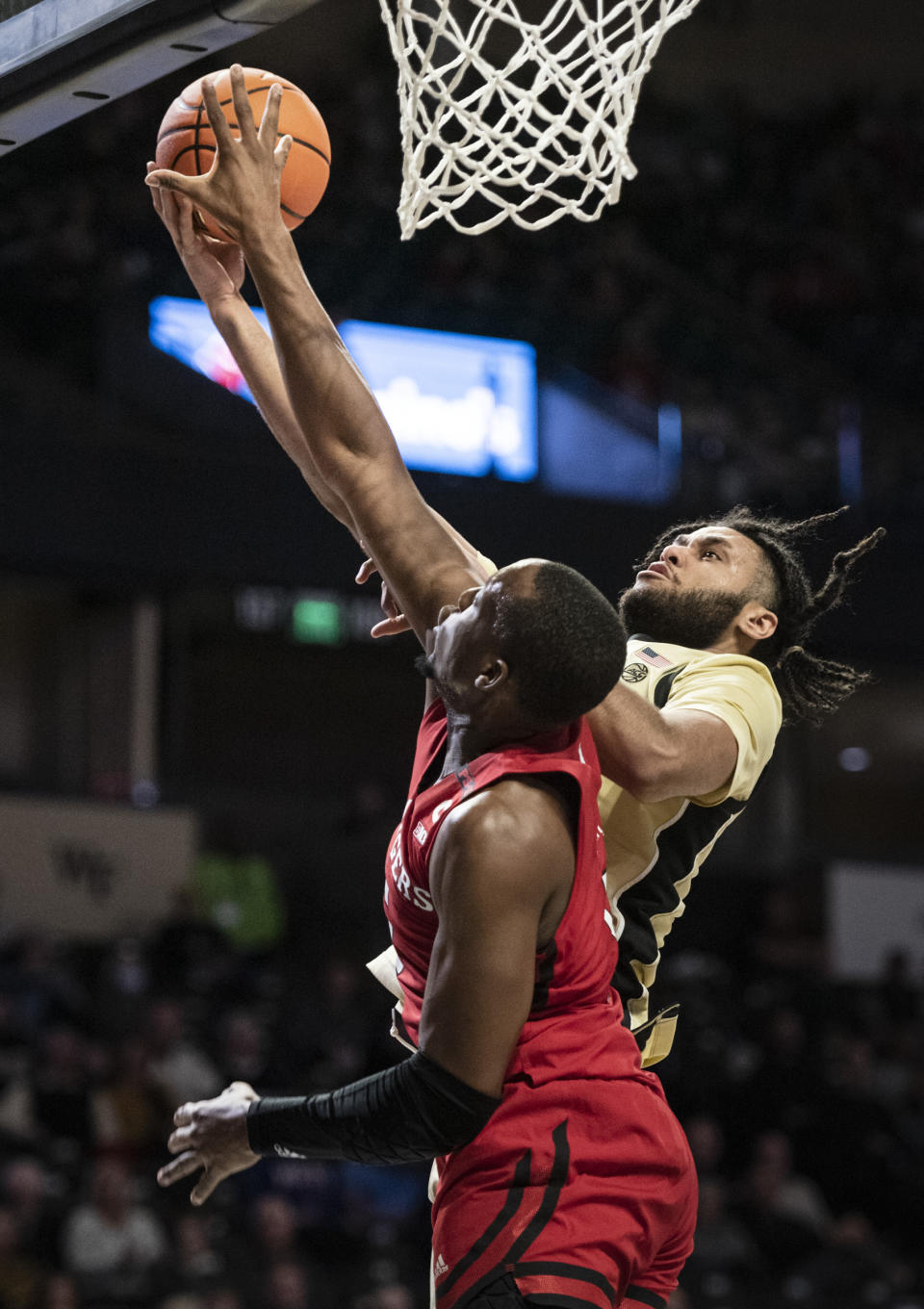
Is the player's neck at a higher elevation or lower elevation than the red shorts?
higher

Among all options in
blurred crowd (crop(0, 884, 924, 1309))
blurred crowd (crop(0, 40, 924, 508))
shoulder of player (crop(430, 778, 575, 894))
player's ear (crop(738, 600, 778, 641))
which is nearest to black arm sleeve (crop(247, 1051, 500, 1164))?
shoulder of player (crop(430, 778, 575, 894))

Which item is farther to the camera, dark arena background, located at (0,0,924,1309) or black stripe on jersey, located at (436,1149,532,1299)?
dark arena background, located at (0,0,924,1309)

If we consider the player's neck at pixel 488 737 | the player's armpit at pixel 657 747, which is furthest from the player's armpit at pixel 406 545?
the player's armpit at pixel 657 747

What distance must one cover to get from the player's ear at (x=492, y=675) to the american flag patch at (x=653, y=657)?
64 centimetres

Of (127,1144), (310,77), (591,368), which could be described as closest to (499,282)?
(591,368)

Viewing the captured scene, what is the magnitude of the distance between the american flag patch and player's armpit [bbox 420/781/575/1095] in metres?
0.69

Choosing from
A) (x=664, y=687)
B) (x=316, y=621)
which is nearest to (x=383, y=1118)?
(x=664, y=687)

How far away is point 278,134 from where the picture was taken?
8.98 ft

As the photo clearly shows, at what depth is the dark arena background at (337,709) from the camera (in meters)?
7.46

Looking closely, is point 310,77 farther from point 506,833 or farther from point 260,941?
point 506,833

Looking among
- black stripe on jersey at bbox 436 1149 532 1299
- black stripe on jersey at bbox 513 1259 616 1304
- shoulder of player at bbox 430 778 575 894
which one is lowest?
black stripe on jersey at bbox 513 1259 616 1304

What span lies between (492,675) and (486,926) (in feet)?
1.08

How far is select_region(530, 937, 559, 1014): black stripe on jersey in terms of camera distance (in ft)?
7.32

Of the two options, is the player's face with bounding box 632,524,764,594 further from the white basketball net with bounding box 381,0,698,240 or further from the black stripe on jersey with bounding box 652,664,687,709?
the white basketball net with bounding box 381,0,698,240
